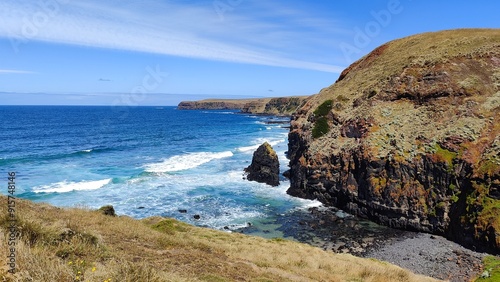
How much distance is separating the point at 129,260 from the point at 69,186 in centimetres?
4316

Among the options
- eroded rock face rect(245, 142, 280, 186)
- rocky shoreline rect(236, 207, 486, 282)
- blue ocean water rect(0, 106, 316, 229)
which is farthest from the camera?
eroded rock face rect(245, 142, 280, 186)

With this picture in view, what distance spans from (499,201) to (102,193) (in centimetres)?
4478

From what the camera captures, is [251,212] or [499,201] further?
[251,212]

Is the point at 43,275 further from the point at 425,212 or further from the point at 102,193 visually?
the point at 102,193

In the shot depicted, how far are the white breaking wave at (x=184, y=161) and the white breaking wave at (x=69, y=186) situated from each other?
1057 centimetres

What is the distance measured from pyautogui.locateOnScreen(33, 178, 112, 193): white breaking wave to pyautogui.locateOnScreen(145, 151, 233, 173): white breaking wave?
10.6m

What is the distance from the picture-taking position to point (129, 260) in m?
11.0

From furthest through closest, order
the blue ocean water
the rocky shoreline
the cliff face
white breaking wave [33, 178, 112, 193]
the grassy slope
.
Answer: white breaking wave [33, 178, 112, 193], the blue ocean water, the cliff face, the rocky shoreline, the grassy slope

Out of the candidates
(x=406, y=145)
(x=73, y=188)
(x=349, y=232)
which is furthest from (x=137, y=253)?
(x=73, y=188)

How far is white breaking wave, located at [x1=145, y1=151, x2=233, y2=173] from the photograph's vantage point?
2410 inches

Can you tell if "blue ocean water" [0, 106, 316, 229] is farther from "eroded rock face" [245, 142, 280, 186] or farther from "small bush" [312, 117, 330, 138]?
"small bush" [312, 117, 330, 138]

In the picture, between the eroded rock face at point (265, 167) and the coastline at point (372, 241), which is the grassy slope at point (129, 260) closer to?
the coastline at point (372, 241)

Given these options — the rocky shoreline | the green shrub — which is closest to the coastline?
the rocky shoreline

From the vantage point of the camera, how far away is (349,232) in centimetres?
3412
